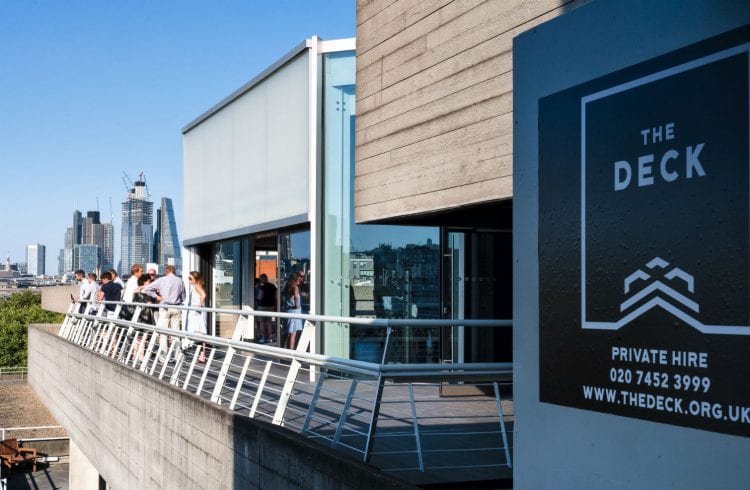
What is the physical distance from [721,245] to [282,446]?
210 inches

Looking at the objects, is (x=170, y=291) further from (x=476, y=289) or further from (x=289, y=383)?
(x=289, y=383)

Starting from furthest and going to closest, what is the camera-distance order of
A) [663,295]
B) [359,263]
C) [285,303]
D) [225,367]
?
[285,303]
[359,263]
[225,367]
[663,295]

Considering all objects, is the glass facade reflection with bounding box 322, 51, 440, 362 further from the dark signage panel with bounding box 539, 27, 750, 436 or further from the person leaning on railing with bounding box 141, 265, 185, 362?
the dark signage panel with bounding box 539, 27, 750, 436

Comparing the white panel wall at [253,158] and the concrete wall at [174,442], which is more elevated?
the white panel wall at [253,158]

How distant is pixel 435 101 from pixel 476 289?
359 centimetres

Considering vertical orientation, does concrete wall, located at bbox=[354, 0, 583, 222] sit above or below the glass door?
above

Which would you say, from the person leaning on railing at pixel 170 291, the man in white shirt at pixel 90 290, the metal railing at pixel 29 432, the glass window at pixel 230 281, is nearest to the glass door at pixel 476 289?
the person leaning on railing at pixel 170 291

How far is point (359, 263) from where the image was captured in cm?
1478

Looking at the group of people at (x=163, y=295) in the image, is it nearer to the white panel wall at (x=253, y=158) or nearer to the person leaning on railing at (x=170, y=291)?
the person leaning on railing at (x=170, y=291)

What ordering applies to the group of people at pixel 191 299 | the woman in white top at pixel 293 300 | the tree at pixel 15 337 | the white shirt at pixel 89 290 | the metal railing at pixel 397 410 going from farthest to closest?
the tree at pixel 15 337, the white shirt at pixel 89 290, the group of people at pixel 191 299, the woman in white top at pixel 293 300, the metal railing at pixel 397 410

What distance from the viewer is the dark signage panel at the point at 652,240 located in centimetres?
249

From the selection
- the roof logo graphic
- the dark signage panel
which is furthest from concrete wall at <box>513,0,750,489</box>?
the roof logo graphic

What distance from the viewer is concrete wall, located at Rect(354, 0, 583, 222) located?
8.59 m

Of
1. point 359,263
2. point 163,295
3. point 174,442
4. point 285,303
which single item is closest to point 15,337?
point 163,295
